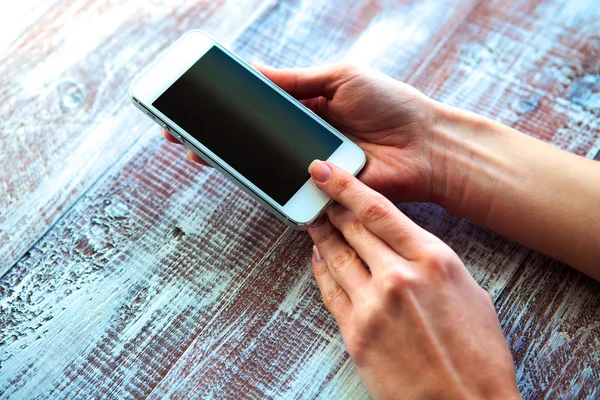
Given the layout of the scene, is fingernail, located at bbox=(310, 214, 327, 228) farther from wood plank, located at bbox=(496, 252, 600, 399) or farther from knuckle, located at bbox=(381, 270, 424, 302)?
wood plank, located at bbox=(496, 252, 600, 399)

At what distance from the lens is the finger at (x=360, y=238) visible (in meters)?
0.64

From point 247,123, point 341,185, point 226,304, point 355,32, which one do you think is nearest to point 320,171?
point 341,185

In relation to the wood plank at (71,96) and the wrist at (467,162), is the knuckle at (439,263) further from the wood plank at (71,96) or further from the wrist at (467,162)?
the wood plank at (71,96)

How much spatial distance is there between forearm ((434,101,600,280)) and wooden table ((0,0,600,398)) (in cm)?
5

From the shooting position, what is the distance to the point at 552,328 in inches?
28.4

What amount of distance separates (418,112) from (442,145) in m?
0.06

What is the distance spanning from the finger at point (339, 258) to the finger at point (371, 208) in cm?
5

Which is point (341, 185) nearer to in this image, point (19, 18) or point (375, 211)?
point (375, 211)

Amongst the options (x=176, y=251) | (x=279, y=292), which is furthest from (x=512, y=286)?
(x=176, y=251)

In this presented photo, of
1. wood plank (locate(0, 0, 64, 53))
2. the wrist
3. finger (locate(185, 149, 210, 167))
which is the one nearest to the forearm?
the wrist

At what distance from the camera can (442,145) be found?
2.55ft

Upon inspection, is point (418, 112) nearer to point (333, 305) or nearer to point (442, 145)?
point (442, 145)

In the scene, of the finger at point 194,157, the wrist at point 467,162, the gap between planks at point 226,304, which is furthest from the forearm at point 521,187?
the finger at point 194,157

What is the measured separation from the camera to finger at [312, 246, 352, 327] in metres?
0.67
